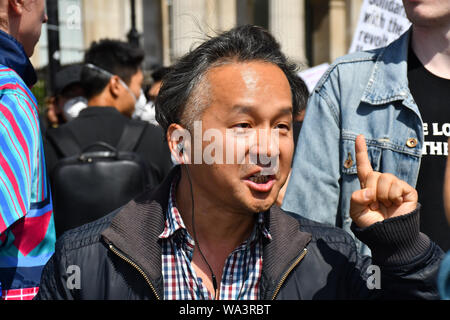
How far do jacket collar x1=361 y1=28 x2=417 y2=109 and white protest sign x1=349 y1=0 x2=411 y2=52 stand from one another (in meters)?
2.01

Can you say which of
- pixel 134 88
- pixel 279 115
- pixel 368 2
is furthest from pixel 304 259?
pixel 134 88

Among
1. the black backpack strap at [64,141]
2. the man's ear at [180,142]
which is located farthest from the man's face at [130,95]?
the man's ear at [180,142]

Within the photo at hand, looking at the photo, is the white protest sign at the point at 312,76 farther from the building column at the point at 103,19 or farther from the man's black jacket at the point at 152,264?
the building column at the point at 103,19

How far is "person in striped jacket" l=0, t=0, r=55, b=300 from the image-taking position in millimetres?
2373

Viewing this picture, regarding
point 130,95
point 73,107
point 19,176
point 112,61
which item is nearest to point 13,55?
point 19,176

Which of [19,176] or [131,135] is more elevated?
[19,176]

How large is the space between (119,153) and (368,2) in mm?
2204

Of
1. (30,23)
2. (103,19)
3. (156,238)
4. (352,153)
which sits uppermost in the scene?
(103,19)

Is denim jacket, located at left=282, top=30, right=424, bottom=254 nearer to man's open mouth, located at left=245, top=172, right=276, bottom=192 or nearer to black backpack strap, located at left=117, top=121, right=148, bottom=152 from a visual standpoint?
man's open mouth, located at left=245, top=172, right=276, bottom=192

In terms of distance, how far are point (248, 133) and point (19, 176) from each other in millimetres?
778

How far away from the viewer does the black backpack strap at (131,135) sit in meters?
5.13

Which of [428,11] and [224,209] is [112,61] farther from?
[224,209]

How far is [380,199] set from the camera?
6.93 ft

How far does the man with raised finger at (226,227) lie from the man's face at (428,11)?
878 millimetres
